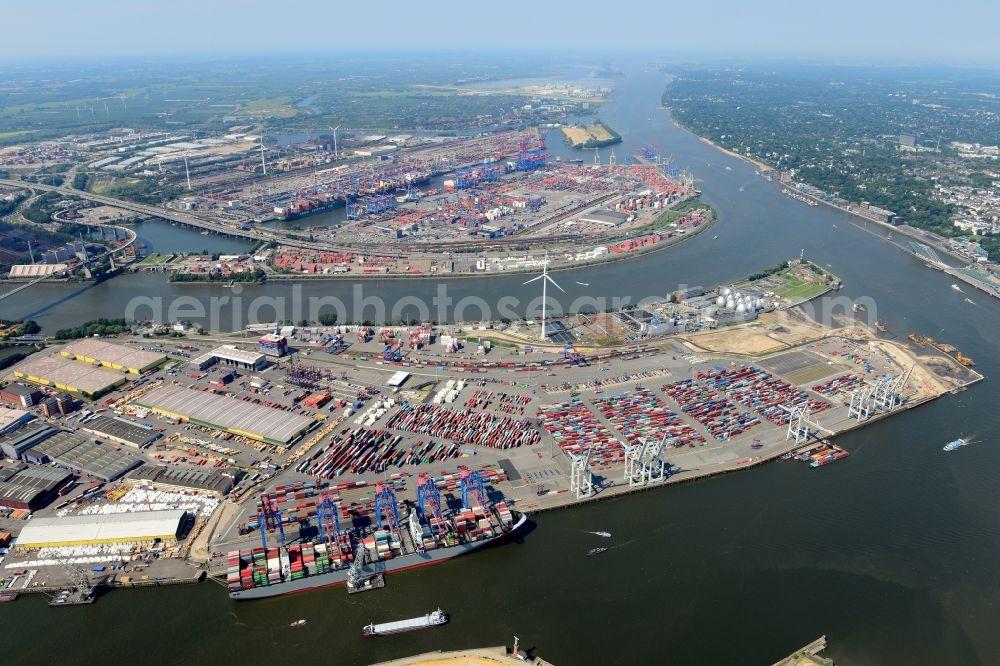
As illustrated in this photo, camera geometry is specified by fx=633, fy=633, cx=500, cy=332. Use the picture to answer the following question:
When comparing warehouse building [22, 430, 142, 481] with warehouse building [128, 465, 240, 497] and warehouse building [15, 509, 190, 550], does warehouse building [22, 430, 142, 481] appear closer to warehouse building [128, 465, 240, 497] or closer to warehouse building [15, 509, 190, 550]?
warehouse building [128, 465, 240, 497]

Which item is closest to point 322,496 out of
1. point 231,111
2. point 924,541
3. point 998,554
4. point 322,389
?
point 322,389

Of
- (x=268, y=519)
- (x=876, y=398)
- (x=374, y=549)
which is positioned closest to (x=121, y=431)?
(x=268, y=519)

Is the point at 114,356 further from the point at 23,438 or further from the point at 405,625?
the point at 405,625

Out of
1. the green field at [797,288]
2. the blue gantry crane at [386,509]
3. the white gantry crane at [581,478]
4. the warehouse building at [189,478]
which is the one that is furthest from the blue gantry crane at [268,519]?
the green field at [797,288]

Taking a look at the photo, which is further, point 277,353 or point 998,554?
point 277,353

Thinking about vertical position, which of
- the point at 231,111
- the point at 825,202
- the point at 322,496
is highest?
the point at 231,111

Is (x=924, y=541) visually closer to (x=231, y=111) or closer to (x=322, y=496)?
(x=322, y=496)
